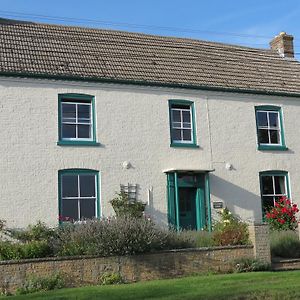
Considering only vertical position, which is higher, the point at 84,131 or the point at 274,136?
the point at 274,136

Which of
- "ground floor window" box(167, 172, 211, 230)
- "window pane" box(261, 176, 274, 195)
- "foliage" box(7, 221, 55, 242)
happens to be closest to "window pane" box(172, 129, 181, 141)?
"ground floor window" box(167, 172, 211, 230)

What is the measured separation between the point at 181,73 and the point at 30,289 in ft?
37.3

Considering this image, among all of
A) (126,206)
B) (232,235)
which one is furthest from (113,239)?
(126,206)

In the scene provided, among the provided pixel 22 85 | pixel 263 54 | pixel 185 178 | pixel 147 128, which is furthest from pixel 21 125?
pixel 263 54

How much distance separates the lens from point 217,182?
20.3 metres

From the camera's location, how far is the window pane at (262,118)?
861 inches

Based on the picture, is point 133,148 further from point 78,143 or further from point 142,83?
point 142,83

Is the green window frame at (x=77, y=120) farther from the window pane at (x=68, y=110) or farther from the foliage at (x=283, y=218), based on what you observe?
the foliage at (x=283, y=218)

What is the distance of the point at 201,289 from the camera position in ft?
38.9

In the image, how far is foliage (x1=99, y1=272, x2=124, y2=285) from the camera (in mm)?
13703

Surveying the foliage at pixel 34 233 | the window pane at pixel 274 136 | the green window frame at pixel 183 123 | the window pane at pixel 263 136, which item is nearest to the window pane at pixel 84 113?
the green window frame at pixel 183 123

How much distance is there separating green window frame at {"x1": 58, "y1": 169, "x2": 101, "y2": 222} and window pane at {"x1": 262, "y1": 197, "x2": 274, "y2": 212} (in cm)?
689

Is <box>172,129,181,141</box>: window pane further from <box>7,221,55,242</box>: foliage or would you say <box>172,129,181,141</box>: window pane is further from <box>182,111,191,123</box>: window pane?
<box>7,221,55,242</box>: foliage

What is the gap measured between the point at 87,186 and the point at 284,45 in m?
13.1
